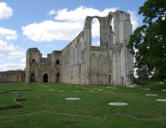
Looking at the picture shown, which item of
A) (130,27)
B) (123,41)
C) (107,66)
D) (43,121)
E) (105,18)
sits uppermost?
(105,18)

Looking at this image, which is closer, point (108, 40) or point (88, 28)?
point (88, 28)

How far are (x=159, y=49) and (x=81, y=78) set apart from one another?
24.4 m

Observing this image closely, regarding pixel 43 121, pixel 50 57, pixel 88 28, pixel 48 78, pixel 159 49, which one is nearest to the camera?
pixel 43 121

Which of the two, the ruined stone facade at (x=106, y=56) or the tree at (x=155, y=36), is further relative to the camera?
the ruined stone facade at (x=106, y=56)

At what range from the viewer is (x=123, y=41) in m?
27.6

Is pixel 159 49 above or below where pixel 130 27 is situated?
below

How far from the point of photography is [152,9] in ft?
46.2

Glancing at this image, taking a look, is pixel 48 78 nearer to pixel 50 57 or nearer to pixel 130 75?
pixel 50 57

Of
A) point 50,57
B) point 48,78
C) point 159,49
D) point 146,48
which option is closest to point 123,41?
point 146,48

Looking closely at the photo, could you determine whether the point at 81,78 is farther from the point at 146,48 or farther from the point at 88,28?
the point at 146,48

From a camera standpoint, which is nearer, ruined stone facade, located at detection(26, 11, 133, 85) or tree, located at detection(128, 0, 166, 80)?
tree, located at detection(128, 0, 166, 80)

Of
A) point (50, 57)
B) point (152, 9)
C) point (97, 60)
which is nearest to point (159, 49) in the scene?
point (152, 9)

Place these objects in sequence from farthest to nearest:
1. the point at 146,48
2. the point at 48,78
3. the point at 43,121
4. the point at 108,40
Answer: the point at 48,78 → the point at 108,40 → the point at 146,48 → the point at 43,121

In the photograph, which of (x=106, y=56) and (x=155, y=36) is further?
(x=106, y=56)
